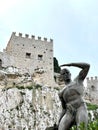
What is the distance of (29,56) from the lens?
46.7m

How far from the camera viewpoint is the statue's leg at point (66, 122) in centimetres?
689

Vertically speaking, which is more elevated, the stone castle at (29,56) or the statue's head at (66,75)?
the stone castle at (29,56)

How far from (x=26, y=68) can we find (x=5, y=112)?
1146cm

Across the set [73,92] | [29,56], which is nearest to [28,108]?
[29,56]

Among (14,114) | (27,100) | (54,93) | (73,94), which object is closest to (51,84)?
(54,93)

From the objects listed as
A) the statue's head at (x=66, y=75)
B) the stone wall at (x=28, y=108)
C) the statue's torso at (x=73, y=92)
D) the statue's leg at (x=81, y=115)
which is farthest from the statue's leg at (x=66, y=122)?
the stone wall at (x=28, y=108)

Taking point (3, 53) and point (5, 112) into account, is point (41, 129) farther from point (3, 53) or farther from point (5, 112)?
point (3, 53)

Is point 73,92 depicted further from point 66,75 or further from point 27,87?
point 27,87

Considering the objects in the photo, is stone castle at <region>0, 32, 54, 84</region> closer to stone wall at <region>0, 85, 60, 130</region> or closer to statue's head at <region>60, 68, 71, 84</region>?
stone wall at <region>0, 85, 60, 130</region>

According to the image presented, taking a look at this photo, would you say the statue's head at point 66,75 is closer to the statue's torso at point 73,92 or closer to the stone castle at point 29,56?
the statue's torso at point 73,92

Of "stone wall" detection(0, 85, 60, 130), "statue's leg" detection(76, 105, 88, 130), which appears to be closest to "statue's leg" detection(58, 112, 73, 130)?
"statue's leg" detection(76, 105, 88, 130)

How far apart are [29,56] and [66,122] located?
39.9 m

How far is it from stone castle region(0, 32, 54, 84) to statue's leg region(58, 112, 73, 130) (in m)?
35.6

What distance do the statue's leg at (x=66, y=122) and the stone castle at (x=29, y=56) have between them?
117ft
